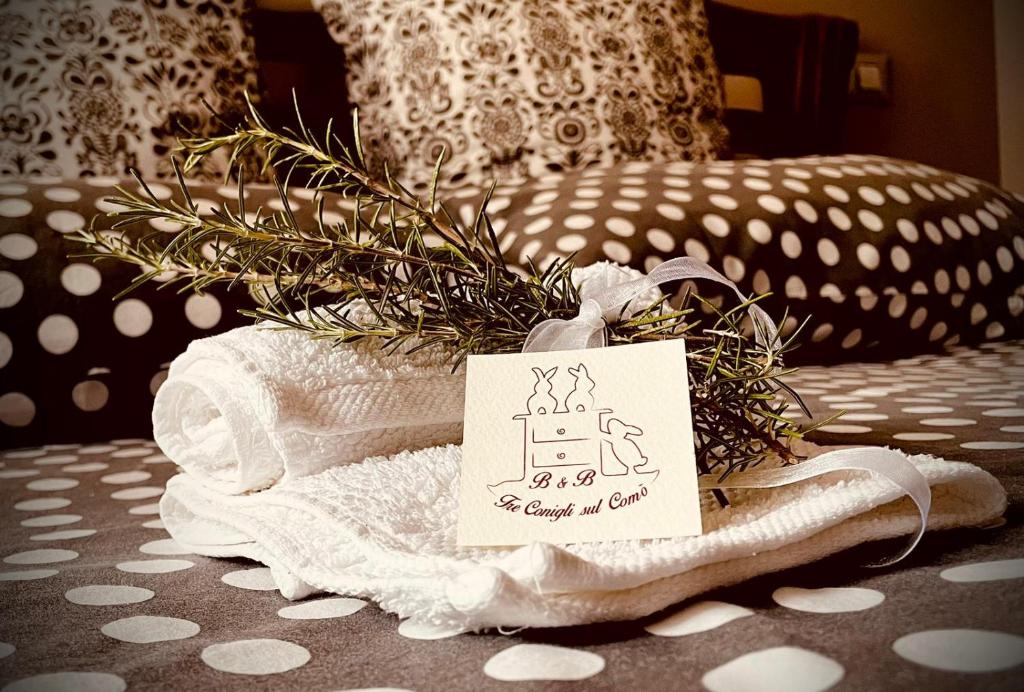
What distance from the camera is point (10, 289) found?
101cm

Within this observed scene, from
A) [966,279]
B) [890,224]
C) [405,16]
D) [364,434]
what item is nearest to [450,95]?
[405,16]

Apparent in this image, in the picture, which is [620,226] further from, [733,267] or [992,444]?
[992,444]

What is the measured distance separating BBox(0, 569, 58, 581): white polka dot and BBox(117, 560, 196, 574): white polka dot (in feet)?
0.14

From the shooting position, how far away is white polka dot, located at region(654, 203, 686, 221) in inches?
46.9

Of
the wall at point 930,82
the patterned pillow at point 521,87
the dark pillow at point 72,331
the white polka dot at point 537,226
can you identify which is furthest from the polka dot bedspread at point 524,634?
the wall at point 930,82

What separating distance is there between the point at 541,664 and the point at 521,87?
4.43 ft

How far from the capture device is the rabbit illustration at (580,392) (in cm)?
44

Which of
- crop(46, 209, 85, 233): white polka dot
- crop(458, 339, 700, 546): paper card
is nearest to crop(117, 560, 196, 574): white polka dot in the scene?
crop(458, 339, 700, 546): paper card

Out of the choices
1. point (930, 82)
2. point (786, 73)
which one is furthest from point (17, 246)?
point (930, 82)

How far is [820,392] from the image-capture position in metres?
1.03

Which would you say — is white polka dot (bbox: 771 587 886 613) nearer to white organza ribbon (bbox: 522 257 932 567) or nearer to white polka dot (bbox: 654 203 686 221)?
white organza ribbon (bbox: 522 257 932 567)

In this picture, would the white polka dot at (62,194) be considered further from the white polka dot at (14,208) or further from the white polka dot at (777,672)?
the white polka dot at (777,672)

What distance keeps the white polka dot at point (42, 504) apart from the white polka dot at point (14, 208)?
47 cm

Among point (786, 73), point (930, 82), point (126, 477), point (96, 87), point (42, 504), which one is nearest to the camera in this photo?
point (42, 504)
